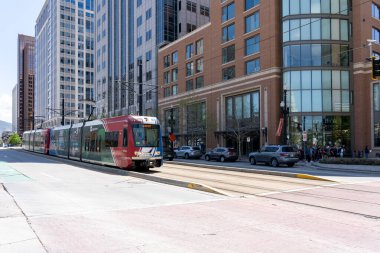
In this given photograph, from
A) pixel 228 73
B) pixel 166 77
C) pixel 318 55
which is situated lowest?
pixel 228 73

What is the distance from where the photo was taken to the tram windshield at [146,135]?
68.4ft

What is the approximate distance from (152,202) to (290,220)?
416 centimetres

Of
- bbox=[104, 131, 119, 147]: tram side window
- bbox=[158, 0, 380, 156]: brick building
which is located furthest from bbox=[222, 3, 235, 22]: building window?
bbox=[104, 131, 119, 147]: tram side window

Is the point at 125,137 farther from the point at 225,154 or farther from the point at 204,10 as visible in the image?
the point at 204,10

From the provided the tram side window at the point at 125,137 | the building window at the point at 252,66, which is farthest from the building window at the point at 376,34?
the tram side window at the point at 125,137

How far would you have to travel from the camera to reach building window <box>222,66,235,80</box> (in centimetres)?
5159

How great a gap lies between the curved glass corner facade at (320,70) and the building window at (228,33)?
393 inches

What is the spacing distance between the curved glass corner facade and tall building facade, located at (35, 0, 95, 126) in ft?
327

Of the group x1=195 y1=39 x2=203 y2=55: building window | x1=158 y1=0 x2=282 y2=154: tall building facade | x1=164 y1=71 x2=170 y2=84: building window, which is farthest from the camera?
x1=164 y1=71 x2=170 y2=84: building window

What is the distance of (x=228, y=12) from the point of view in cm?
5328

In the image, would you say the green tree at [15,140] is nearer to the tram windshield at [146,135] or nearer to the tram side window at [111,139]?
the tram side window at [111,139]

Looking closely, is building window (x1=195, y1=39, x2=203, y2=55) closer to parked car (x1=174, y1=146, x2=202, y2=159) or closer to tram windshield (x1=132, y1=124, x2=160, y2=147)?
parked car (x1=174, y1=146, x2=202, y2=159)

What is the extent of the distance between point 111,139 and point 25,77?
567 ft

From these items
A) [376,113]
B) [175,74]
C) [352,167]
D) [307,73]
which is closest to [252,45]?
[307,73]
